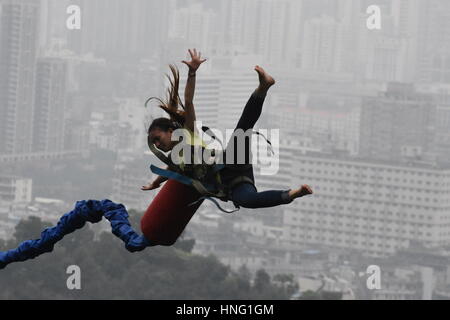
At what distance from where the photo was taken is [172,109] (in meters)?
3.43

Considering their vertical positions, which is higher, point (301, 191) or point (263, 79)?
point (263, 79)

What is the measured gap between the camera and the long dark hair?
338 centimetres

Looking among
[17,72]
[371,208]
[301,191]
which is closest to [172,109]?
[301,191]

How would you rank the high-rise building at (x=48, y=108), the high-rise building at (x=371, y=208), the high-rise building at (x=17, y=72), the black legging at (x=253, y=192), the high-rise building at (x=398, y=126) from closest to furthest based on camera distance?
the black legging at (x=253, y=192), the high-rise building at (x=371, y=208), the high-rise building at (x=398, y=126), the high-rise building at (x=17, y=72), the high-rise building at (x=48, y=108)

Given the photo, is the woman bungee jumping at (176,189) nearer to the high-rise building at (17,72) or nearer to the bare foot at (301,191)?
the bare foot at (301,191)

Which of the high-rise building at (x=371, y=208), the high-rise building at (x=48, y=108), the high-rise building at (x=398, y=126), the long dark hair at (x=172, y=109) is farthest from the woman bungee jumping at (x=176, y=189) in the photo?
the high-rise building at (x=48, y=108)

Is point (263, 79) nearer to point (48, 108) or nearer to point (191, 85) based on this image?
point (191, 85)

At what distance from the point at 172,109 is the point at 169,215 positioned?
21 cm

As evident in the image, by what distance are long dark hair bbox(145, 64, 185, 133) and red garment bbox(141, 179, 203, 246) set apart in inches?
4.6

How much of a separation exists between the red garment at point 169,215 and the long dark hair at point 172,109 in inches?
4.6

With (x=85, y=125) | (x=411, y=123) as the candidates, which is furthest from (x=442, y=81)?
(x=85, y=125)

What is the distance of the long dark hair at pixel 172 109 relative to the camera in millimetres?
3385

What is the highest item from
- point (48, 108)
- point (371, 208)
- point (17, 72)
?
point (17, 72)
